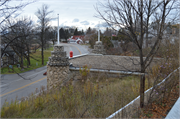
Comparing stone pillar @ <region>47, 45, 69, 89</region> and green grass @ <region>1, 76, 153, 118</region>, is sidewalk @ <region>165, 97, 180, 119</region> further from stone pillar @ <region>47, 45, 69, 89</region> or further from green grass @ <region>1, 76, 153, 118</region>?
stone pillar @ <region>47, 45, 69, 89</region>

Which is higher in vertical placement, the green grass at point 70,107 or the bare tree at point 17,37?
the bare tree at point 17,37

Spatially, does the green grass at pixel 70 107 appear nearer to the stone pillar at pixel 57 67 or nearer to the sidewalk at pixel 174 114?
the sidewalk at pixel 174 114

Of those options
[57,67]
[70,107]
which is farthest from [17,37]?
[57,67]

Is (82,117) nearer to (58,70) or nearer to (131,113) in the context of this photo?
(131,113)

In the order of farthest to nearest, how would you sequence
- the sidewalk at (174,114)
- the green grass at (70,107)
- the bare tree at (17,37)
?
the bare tree at (17,37), the green grass at (70,107), the sidewalk at (174,114)

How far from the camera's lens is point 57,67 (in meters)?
9.63

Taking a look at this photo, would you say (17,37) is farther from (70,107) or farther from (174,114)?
(174,114)

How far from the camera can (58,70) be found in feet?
31.7

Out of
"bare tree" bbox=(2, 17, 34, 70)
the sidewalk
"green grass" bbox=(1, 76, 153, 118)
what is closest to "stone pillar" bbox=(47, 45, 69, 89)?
"bare tree" bbox=(2, 17, 34, 70)

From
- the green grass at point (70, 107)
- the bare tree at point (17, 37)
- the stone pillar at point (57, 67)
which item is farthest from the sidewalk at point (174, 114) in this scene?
the stone pillar at point (57, 67)

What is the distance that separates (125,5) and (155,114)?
3075 millimetres

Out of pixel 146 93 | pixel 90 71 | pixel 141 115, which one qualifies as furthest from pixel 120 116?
pixel 90 71

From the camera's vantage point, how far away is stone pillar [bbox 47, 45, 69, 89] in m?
9.61

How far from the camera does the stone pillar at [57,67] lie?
961cm
